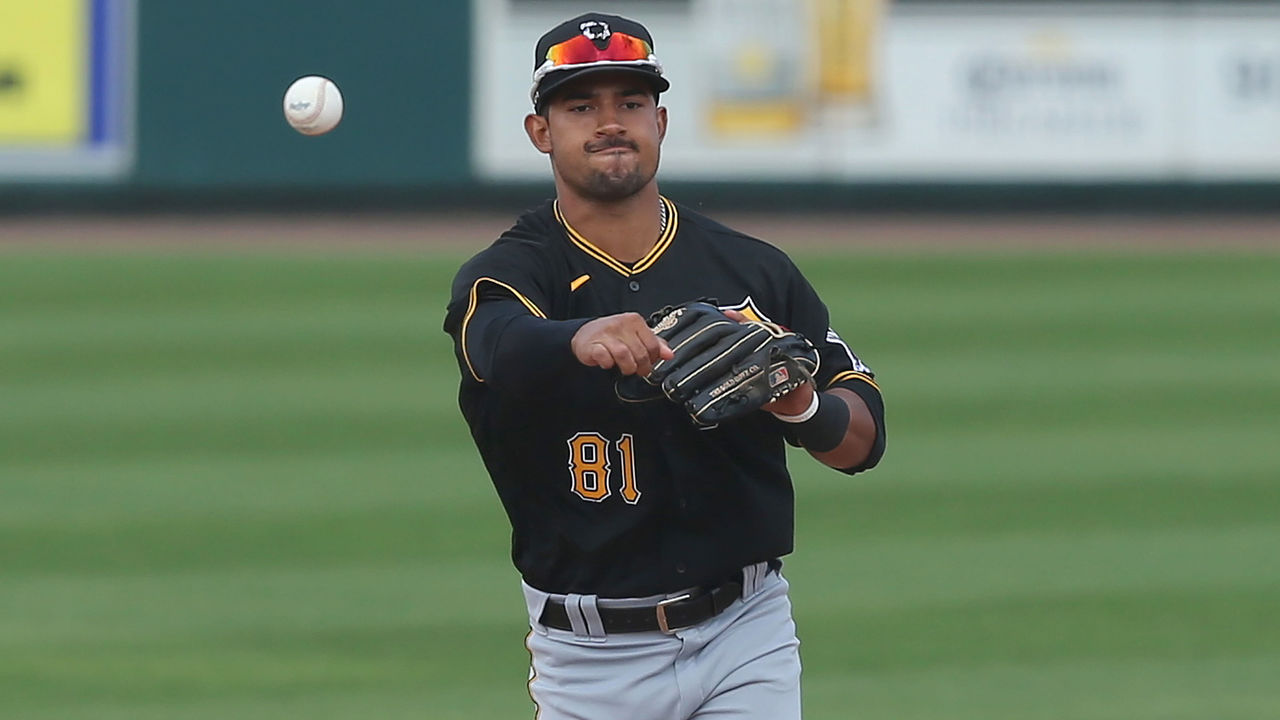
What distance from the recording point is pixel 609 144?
3486 mm

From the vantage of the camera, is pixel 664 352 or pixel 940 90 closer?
pixel 664 352

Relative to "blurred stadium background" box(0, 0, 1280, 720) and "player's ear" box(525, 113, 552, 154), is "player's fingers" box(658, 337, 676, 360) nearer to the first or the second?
"player's ear" box(525, 113, 552, 154)

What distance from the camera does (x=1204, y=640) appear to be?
21.7ft

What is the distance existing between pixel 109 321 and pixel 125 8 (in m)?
4.69

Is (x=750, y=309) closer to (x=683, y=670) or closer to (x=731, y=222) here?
(x=683, y=670)

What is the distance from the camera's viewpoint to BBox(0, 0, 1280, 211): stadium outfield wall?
16.1 metres

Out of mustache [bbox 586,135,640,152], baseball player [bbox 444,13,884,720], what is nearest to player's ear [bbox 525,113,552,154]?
baseball player [bbox 444,13,884,720]

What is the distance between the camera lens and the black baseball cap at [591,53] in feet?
11.4

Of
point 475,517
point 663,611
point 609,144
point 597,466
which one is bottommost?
point 475,517

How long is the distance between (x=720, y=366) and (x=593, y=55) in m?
0.60

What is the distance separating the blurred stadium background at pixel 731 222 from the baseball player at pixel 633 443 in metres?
2.37

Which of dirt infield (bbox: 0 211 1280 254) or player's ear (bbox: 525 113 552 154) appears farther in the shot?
dirt infield (bbox: 0 211 1280 254)

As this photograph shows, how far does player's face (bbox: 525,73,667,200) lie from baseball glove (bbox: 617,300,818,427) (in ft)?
1.04

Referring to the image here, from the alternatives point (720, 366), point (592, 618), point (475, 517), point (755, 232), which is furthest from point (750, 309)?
point (755, 232)
